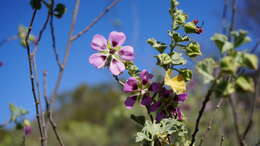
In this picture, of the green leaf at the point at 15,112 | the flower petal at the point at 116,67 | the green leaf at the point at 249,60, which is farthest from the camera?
the green leaf at the point at 15,112

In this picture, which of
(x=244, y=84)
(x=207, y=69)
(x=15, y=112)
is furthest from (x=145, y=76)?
(x=15, y=112)

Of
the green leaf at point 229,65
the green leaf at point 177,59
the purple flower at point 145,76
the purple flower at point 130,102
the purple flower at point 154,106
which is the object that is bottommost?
the purple flower at point 154,106

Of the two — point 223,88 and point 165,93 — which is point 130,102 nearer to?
point 165,93

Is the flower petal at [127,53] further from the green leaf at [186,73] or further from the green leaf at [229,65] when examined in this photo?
the green leaf at [229,65]

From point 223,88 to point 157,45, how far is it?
33cm

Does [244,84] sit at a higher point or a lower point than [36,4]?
lower

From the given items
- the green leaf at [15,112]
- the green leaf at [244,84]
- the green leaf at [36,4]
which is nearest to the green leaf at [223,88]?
the green leaf at [244,84]

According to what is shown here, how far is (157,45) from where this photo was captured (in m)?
1.00

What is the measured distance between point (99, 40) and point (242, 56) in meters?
0.49

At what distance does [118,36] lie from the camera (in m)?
1.10

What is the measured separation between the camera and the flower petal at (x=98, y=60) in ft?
3.40

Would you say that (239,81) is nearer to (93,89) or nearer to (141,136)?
(141,136)

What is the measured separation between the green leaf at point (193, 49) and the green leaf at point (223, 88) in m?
0.27

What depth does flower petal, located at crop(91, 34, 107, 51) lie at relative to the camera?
1062 millimetres
